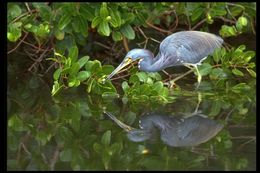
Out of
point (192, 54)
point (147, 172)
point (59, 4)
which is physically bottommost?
point (147, 172)

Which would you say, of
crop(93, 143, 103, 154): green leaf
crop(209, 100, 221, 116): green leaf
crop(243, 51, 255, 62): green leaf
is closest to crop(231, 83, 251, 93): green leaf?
crop(243, 51, 255, 62): green leaf

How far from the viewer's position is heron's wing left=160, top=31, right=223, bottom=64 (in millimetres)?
5062

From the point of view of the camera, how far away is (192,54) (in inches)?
203

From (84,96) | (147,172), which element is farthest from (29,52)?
(147,172)

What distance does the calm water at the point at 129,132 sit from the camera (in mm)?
3533

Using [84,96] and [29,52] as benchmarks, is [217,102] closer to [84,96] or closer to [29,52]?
[84,96]

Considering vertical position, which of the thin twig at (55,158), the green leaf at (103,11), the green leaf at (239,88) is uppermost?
the green leaf at (103,11)

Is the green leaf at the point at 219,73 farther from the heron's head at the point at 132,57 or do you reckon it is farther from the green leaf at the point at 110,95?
the green leaf at the point at 110,95

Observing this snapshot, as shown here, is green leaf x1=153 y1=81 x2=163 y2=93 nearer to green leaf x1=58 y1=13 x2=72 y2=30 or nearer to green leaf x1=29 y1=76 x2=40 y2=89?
green leaf x1=58 y1=13 x2=72 y2=30

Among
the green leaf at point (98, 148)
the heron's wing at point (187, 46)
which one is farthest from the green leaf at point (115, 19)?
the green leaf at point (98, 148)

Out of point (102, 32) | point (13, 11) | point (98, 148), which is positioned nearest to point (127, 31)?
point (102, 32)

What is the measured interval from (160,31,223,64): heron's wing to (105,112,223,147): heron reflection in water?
0.68 metres

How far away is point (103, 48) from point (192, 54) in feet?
5.43

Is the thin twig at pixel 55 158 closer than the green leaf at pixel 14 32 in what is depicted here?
Yes
